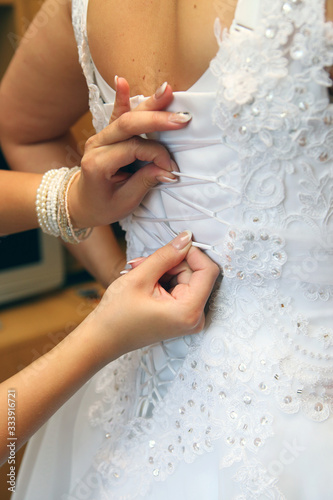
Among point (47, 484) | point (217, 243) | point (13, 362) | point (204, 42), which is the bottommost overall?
point (13, 362)

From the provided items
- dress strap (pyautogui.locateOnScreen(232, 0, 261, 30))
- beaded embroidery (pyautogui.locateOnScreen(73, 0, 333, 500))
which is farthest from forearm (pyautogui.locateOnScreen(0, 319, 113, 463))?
dress strap (pyautogui.locateOnScreen(232, 0, 261, 30))

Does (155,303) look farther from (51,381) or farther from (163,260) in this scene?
(51,381)

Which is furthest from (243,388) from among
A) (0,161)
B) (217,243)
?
(0,161)

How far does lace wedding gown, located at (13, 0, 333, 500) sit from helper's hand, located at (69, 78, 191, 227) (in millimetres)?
21

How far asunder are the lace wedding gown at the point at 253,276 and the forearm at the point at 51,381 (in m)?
0.12

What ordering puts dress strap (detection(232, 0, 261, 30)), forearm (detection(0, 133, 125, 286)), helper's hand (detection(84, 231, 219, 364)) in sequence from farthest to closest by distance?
forearm (detection(0, 133, 125, 286)), helper's hand (detection(84, 231, 219, 364)), dress strap (detection(232, 0, 261, 30))

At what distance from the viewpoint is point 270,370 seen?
56 cm

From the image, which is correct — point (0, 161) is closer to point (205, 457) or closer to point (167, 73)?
point (167, 73)

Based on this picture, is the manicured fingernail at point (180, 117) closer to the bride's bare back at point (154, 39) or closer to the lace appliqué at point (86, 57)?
the bride's bare back at point (154, 39)

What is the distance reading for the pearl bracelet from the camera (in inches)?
30.0

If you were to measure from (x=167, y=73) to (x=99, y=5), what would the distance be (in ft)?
0.52

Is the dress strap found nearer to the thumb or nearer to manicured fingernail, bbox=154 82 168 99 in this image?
manicured fingernail, bbox=154 82 168 99

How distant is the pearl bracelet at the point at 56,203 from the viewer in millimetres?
762

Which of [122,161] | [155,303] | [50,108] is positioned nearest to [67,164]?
[50,108]
